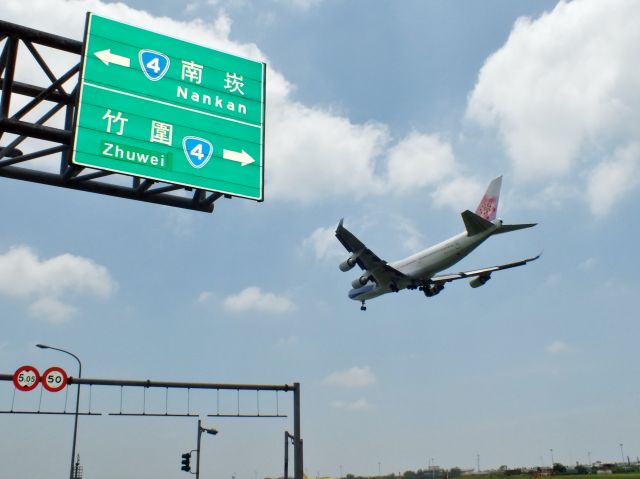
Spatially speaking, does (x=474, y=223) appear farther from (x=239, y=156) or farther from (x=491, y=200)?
(x=239, y=156)

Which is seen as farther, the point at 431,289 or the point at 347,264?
the point at 431,289

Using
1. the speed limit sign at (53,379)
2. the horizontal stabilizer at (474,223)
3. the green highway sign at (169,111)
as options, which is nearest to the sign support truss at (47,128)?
the green highway sign at (169,111)

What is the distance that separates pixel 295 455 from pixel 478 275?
27.4 meters

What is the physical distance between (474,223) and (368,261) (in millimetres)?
8723

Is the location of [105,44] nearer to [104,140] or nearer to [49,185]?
[104,140]

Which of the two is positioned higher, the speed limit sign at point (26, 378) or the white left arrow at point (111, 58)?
the white left arrow at point (111, 58)

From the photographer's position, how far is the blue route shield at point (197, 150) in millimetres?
14844

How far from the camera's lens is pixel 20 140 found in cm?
1294

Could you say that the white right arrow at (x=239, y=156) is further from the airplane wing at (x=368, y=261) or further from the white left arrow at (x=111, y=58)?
the airplane wing at (x=368, y=261)

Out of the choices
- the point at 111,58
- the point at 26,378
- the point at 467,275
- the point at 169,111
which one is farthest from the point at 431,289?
the point at 111,58

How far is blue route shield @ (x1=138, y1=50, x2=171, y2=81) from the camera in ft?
49.3

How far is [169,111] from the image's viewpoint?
15.0 meters

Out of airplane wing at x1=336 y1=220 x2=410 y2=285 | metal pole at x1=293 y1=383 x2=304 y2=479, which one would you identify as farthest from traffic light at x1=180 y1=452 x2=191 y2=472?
airplane wing at x1=336 y1=220 x2=410 y2=285

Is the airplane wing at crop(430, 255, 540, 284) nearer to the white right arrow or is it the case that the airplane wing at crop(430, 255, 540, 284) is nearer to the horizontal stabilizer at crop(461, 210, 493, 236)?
the horizontal stabilizer at crop(461, 210, 493, 236)
